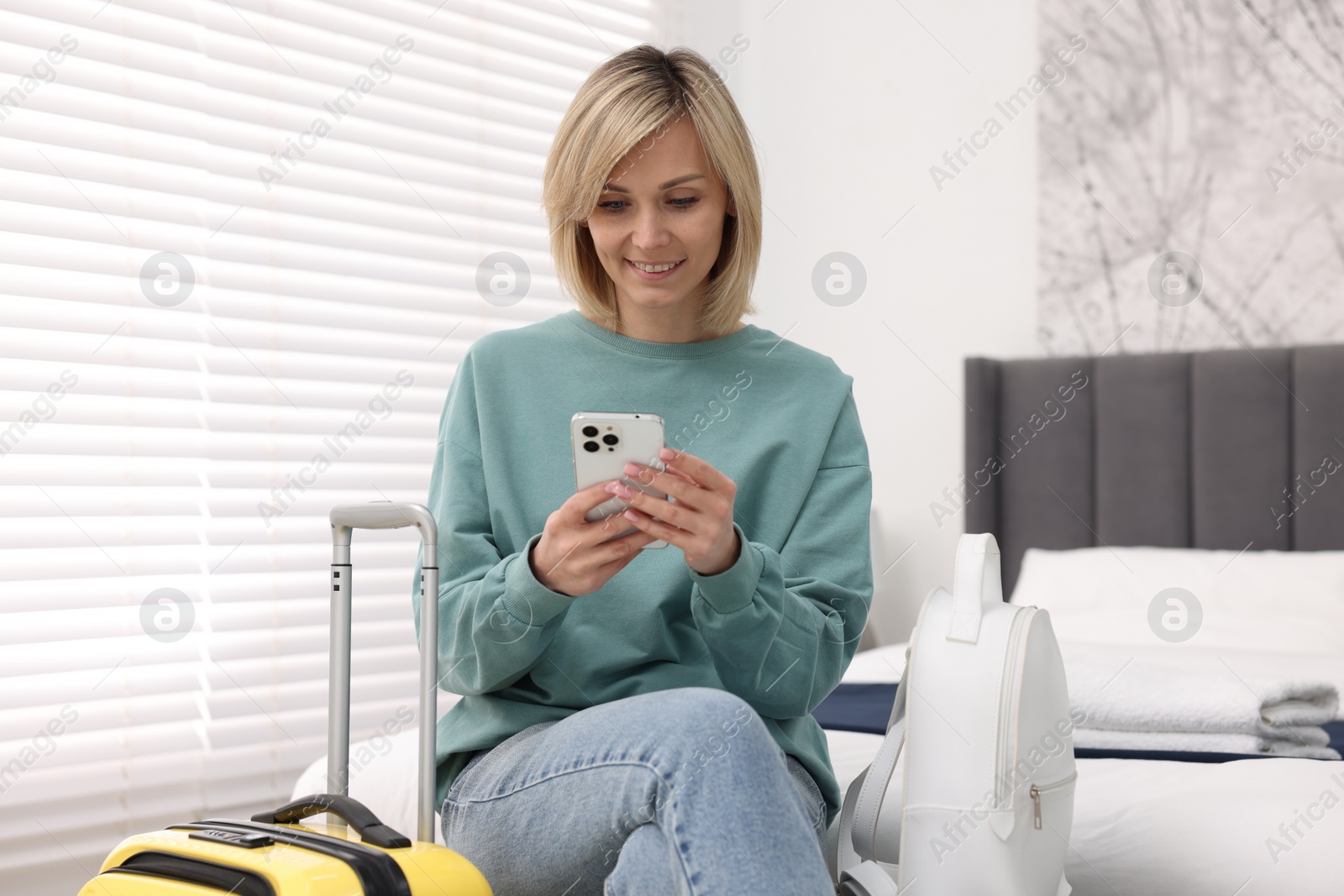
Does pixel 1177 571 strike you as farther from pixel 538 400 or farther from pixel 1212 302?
pixel 538 400

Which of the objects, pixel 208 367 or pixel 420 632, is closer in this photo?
pixel 420 632

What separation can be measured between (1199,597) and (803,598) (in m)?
1.55

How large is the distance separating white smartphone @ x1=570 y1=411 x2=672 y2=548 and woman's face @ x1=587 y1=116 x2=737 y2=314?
1.07ft

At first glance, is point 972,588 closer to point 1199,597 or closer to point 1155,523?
point 1199,597

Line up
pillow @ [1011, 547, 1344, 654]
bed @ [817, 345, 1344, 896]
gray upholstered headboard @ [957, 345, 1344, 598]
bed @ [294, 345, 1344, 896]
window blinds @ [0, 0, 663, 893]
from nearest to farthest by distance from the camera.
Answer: bed @ [294, 345, 1344, 896] < bed @ [817, 345, 1344, 896] < window blinds @ [0, 0, 663, 893] < pillow @ [1011, 547, 1344, 654] < gray upholstered headboard @ [957, 345, 1344, 598]

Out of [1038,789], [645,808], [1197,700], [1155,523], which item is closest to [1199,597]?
[1155,523]

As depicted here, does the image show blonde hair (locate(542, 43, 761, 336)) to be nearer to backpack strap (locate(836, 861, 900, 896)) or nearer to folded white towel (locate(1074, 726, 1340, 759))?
backpack strap (locate(836, 861, 900, 896))

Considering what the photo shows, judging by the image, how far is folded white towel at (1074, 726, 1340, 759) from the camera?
4.65ft

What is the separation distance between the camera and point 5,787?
6.16ft

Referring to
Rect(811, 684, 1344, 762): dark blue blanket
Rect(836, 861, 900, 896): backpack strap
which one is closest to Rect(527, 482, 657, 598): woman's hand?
Rect(836, 861, 900, 896): backpack strap

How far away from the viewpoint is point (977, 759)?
986 millimetres

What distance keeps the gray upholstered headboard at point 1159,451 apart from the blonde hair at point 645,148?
66.3 inches

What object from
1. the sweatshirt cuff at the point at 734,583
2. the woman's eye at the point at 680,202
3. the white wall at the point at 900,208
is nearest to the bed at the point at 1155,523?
the white wall at the point at 900,208

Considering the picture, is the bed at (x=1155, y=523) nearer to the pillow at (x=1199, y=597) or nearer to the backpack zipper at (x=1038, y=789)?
the pillow at (x=1199, y=597)
